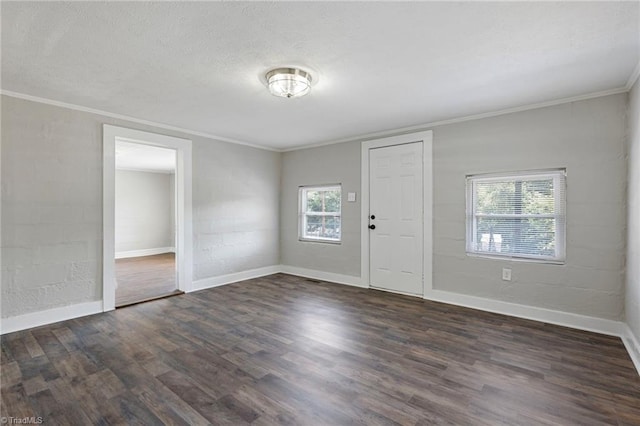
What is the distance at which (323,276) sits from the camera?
5.50m

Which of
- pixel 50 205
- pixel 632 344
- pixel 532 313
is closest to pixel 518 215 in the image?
pixel 532 313

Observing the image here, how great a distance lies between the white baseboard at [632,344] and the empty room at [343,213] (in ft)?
0.09

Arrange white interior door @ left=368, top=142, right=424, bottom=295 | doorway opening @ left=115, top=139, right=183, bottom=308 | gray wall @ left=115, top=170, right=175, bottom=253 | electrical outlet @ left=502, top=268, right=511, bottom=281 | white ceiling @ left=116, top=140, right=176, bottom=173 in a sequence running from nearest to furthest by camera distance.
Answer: electrical outlet @ left=502, top=268, right=511, bottom=281
white interior door @ left=368, top=142, right=424, bottom=295
white ceiling @ left=116, top=140, right=176, bottom=173
doorway opening @ left=115, top=139, right=183, bottom=308
gray wall @ left=115, top=170, right=175, bottom=253

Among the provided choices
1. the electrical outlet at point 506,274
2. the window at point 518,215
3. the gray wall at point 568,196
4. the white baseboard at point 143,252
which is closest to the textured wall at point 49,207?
the gray wall at point 568,196

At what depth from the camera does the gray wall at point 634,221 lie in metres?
2.61

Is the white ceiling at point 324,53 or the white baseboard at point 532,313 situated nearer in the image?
the white ceiling at point 324,53

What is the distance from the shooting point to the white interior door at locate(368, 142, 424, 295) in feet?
14.5

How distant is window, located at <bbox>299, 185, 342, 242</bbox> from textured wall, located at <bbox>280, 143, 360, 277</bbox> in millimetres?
123

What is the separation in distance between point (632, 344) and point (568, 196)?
1.46m

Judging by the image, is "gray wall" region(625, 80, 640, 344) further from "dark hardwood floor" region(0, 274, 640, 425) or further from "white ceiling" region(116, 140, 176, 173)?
"white ceiling" region(116, 140, 176, 173)

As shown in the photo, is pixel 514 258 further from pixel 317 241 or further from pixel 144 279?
pixel 144 279

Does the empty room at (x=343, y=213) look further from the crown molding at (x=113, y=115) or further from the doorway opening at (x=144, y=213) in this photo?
the doorway opening at (x=144, y=213)

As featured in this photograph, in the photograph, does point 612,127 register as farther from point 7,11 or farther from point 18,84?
point 18,84

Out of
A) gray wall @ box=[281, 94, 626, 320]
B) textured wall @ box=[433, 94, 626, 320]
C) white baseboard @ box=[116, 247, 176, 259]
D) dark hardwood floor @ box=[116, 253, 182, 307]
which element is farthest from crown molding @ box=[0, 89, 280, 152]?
white baseboard @ box=[116, 247, 176, 259]
